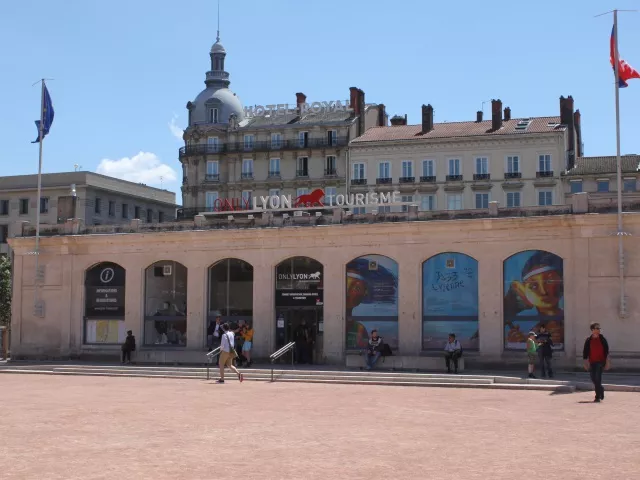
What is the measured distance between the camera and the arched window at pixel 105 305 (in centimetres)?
4212

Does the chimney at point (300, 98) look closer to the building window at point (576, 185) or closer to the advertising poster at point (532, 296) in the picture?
the building window at point (576, 185)

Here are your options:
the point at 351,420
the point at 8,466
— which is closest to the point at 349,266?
the point at 351,420

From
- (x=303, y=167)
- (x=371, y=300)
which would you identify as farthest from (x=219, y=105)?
(x=371, y=300)

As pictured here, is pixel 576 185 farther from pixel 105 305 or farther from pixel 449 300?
pixel 105 305

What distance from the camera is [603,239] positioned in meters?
33.5

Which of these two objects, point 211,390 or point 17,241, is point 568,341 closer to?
point 211,390

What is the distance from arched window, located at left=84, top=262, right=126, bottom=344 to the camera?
138 ft

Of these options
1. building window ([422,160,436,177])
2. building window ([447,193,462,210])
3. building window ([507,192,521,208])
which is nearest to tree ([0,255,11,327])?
building window ([422,160,436,177])

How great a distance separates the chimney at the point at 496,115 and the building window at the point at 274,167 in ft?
62.6

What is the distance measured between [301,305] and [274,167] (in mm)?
44789

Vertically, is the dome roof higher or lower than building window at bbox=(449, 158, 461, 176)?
higher

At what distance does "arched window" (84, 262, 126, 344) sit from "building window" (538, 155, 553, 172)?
136 ft

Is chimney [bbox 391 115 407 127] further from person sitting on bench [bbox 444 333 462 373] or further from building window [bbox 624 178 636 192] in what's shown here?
person sitting on bench [bbox 444 333 462 373]

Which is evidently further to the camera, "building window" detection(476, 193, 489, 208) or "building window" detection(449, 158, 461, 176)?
"building window" detection(449, 158, 461, 176)
